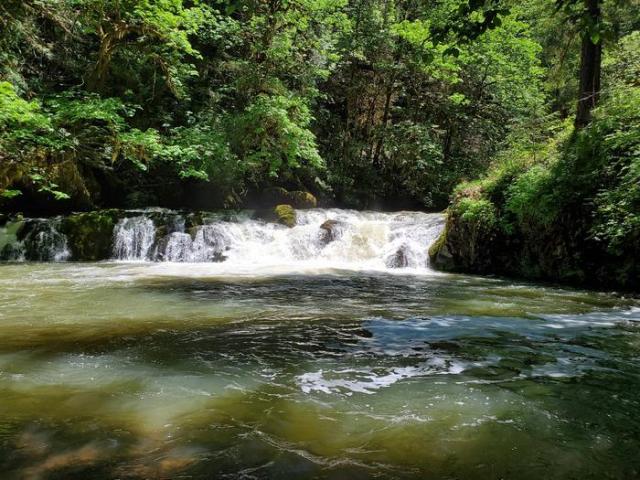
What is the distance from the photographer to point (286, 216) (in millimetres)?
16891

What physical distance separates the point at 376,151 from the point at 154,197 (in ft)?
38.4

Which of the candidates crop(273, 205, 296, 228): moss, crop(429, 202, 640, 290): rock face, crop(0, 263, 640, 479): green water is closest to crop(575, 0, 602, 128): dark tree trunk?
crop(429, 202, 640, 290): rock face

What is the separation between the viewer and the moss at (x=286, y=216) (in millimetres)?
16594

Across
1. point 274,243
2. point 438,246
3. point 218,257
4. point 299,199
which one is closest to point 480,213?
point 438,246

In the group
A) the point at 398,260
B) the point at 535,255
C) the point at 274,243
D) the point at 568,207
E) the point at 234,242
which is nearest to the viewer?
the point at 568,207

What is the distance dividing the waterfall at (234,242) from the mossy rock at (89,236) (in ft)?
0.21

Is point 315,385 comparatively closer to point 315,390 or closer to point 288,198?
point 315,390

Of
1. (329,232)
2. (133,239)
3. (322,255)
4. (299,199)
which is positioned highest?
(299,199)

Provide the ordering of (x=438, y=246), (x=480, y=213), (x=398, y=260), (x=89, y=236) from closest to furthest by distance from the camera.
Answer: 1. (x=480, y=213)
2. (x=438, y=246)
3. (x=398, y=260)
4. (x=89, y=236)

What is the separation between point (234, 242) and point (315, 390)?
11899mm

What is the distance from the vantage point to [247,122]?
16.7 metres

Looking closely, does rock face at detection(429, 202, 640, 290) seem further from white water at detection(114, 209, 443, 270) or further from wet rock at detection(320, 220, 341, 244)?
wet rock at detection(320, 220, 341, 244)

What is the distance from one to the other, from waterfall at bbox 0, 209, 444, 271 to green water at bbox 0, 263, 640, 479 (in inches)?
280

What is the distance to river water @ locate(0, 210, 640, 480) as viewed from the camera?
249 centimetres
